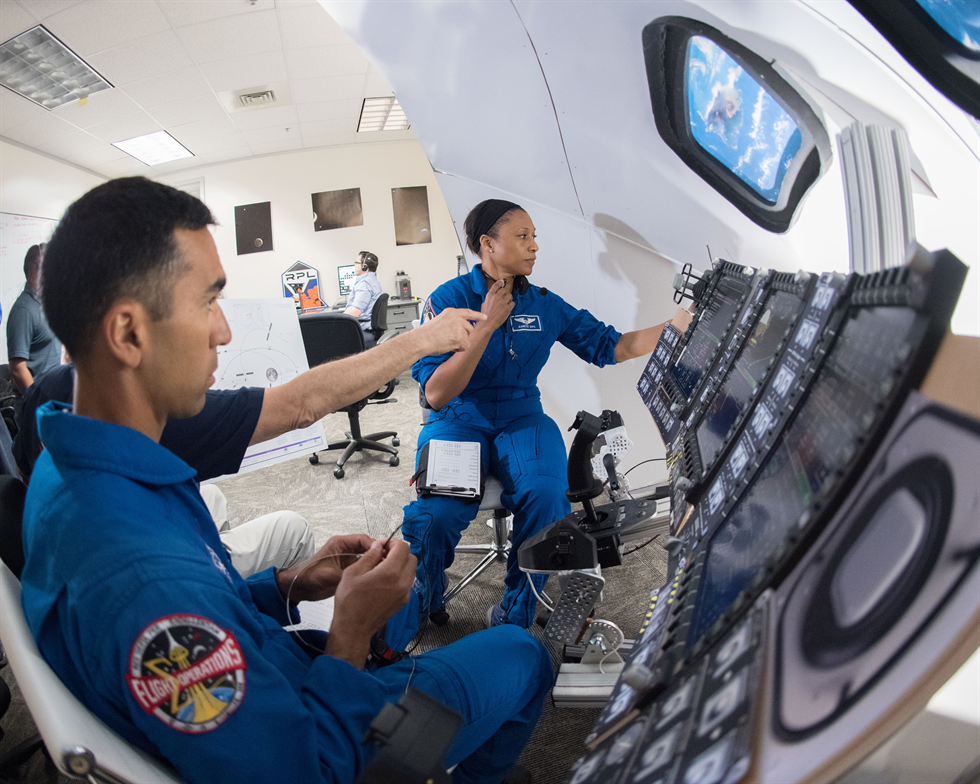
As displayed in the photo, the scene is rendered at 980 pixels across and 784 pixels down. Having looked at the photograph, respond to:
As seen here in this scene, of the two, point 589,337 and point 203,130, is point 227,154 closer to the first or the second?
point 203,130

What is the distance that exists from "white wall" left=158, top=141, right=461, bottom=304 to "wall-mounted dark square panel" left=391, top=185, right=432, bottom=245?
0.07 meters

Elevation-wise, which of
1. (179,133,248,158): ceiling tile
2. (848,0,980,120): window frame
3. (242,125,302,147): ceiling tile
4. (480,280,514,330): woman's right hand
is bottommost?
(480,280,514,330): woman's right hand

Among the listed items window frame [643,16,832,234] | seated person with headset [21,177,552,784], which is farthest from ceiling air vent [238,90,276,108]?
seated person with headset [21,177,552,784]

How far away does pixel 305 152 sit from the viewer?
6.85 metres

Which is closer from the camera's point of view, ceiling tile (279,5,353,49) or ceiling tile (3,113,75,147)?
ceiling tile (279,5,353,49)

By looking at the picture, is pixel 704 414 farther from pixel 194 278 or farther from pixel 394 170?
pixel 394 170

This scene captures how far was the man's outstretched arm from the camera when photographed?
1.23 m

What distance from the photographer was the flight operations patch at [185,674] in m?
0.56

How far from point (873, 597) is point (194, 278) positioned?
87 centimetres

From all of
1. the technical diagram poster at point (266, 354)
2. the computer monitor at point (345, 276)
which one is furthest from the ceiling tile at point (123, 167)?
the technical diagram poster at point (266, 354)

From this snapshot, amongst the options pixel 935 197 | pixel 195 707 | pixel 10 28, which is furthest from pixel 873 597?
pixel 10 28

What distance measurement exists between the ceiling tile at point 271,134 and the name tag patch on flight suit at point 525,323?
5256mm

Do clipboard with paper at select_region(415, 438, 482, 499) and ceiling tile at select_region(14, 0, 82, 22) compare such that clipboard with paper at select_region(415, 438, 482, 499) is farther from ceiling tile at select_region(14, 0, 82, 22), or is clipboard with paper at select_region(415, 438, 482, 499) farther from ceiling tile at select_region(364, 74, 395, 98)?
ceiling tile at select_region(364, 74, 395, 98)

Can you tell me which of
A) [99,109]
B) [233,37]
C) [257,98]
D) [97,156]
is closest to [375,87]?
[257,98]
